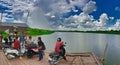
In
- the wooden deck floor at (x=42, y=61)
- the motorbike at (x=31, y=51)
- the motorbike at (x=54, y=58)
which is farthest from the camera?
the motorbike at (x=31, y=51)

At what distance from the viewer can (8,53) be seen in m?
19.3

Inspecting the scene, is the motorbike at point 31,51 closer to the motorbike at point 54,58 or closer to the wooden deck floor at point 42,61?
the wooden deck floor at point 42,61

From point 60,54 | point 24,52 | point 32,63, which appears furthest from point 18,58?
point 60,54

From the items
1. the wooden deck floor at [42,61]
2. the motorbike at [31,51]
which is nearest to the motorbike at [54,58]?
the wooden deck floor at [42,61]

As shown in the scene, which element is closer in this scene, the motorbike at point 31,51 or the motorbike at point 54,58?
the motorbike at point 54,58

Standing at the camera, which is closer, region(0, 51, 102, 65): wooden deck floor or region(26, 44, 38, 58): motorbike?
region(0, 51, 102, 65): wooden deck floor

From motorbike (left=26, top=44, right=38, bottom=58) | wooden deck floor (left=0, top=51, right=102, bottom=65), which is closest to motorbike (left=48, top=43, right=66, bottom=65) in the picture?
wooden deck floor (left=0, top=51, right=102, bottom=65)

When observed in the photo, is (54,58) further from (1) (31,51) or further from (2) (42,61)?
(1) (31,51)

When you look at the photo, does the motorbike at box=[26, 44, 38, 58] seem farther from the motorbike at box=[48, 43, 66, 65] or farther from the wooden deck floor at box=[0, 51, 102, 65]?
the motorbike at box=[48, 43, 66, 65]

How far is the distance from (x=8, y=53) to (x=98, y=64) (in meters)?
7.25

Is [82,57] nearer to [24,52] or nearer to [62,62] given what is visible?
[62,62]

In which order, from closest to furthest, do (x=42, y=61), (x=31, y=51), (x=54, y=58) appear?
(x=54, y=58)
(x=42, y=61)
(x=31, y=51)

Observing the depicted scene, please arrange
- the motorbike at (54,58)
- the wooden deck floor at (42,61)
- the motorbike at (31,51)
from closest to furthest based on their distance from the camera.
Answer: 1. the motorbike at (54,58)
2. the wooden deck floor at (42,61)
3. the motorbike at (31,51)

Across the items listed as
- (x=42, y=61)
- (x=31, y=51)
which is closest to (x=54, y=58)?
(x=42, y=61)
